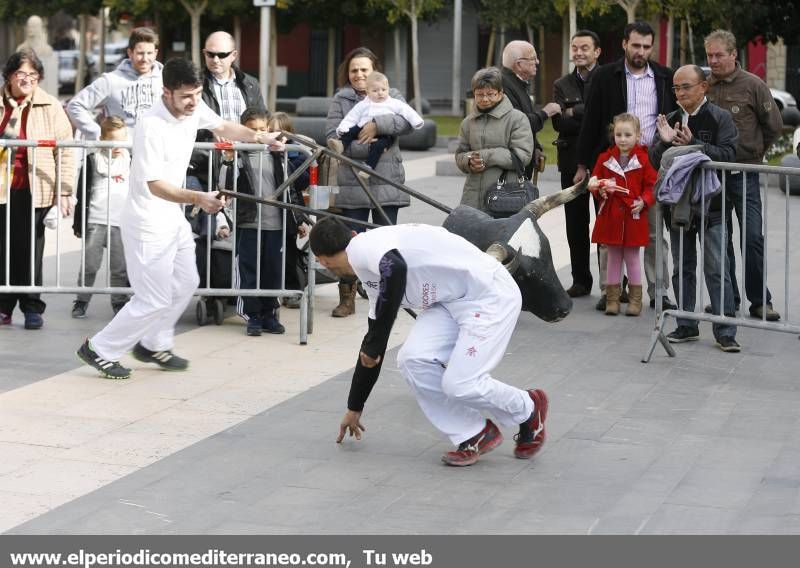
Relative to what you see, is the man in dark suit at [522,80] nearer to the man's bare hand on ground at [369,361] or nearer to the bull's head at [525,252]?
the bull's head at [525,252]

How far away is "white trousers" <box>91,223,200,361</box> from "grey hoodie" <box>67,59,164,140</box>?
2347 mm

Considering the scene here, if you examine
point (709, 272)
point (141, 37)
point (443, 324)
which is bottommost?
point (443, 324)

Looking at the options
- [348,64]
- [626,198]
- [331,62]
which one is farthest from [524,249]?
[331,62]

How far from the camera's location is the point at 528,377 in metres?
8.32

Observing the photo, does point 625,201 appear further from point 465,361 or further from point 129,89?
point 465,361

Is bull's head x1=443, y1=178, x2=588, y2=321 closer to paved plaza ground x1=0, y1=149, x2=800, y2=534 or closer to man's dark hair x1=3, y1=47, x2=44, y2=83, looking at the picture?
paved plaza ground x1=0, y1=149, x2=800, y2=534

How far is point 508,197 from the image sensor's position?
955cm

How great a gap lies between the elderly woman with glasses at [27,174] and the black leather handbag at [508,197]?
274 centimetres

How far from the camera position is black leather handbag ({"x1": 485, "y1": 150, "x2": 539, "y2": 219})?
9516 millimetres

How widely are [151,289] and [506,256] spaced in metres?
2.07

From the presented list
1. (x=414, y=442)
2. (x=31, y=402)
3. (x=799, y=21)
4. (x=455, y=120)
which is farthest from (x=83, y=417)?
(x=455, y=120)

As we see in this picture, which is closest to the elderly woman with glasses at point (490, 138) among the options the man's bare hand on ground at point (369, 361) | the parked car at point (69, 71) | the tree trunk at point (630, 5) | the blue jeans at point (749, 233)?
the blue jeans at point (749, 233)

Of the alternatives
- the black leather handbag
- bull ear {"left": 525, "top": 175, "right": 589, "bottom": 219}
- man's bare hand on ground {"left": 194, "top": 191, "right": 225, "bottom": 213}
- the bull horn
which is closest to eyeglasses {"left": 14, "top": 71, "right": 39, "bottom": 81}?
man's bare hand on ground {"left": 194, "top": 191, "right": 225, "bottom": 213}

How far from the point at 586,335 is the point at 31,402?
11.9 ft
